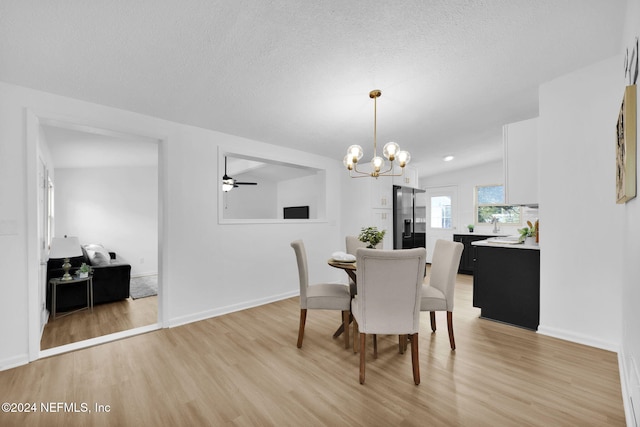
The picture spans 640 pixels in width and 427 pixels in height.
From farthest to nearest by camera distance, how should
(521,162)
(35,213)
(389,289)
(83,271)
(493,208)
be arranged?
(493,208) → (83,271) → (521,162) → (35,213) → (389,289)

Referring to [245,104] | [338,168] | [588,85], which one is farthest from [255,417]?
[338,168]

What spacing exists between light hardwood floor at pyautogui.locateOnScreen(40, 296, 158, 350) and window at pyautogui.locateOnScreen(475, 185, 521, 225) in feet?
21.7

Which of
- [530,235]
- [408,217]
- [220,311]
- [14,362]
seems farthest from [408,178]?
[14,362]

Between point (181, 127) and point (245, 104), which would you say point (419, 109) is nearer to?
point (245, 104)

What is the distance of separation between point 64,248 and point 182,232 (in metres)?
1.43

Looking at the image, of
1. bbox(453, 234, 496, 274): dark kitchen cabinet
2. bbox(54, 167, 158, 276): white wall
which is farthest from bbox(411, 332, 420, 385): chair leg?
bbox(54, 167, 158, 276): white wall

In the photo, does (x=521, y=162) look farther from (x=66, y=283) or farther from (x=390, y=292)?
(x=66, y=283)

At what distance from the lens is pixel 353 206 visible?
505cm

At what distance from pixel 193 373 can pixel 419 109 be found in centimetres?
332

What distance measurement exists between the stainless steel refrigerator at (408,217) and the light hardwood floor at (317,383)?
2.58 m

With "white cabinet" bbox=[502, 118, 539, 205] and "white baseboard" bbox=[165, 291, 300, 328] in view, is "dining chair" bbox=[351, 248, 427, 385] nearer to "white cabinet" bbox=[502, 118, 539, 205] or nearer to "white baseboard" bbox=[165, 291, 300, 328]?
"white cabinet" bbox=[502, 118, 539, 205]

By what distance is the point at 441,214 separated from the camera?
708 cm

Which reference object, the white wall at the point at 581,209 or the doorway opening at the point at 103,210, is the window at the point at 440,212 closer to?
the white wall at the point at 581,209

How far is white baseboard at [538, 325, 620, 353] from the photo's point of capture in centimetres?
236
